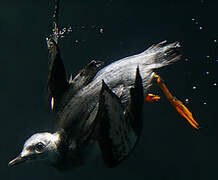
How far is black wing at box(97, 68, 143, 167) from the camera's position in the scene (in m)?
1.02

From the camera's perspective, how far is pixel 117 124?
1.08 metres

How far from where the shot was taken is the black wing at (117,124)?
1023mm

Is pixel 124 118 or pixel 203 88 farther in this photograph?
pixel 203 88

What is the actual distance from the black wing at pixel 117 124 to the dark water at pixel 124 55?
2.10 meters

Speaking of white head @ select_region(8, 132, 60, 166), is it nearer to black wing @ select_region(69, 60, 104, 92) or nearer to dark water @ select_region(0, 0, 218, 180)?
black wing @ select_region(69, 60, 104, 92)

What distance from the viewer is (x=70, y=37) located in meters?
3.34

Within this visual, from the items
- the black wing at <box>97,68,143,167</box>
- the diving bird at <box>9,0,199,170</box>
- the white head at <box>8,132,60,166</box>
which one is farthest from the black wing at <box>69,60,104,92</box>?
the black wing at <box>97,68,143,167</box>

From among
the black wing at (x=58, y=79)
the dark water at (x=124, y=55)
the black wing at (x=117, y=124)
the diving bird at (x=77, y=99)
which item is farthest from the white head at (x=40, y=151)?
the dark water at (x=124, y=55)

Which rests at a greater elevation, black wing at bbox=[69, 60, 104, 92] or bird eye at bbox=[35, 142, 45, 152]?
black wing at bbox=[69, 60, 104, 92]

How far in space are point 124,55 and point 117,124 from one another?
2.25 meters

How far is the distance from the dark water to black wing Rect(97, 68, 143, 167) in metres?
2.10

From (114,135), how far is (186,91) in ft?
7.73

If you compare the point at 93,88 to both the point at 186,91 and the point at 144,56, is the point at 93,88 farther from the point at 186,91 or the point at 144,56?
the point at 186,91

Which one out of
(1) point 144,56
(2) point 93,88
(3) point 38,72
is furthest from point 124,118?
(3) point 38,72
